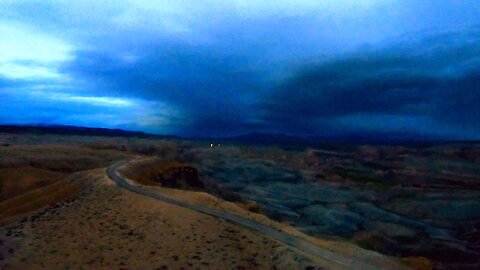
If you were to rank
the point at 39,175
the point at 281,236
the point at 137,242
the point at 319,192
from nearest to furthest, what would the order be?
the point at 137,242
the point at 281,236
the point at 39,175
the point at 319,192

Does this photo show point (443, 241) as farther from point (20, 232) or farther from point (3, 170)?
point (3, 170)

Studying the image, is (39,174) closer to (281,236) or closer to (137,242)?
(137,242)

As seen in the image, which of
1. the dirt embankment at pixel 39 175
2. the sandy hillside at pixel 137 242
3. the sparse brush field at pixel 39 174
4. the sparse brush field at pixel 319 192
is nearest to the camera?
the sandy hillside at pixel 137 242

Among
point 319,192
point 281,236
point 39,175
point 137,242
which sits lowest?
point 319,192

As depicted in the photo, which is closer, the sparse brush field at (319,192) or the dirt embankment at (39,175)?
the dirt embankment at (39,175)

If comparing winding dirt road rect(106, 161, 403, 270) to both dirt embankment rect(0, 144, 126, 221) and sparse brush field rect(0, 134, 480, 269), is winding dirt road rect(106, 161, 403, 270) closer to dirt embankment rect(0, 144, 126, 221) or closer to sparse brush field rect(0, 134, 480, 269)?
sparse brush field rect(0, 134, 480, 269)

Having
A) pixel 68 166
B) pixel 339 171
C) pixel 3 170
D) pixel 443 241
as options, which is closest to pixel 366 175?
pixel 339 171

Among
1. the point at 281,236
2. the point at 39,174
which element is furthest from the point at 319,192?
the point at 281,236

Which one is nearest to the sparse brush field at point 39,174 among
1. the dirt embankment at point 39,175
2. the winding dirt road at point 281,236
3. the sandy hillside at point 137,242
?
the dirt embankment at point 39,175

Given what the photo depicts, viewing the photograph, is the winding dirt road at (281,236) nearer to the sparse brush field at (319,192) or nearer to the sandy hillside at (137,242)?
the sandy hillside at (137,242)

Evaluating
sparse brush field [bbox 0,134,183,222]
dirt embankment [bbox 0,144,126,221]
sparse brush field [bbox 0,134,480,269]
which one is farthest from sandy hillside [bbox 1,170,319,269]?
sparse brush field [bbox 0,134,183,222]

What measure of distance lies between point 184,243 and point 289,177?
272 feet

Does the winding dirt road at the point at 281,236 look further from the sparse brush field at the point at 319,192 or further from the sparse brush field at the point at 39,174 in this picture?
the sparse brush field at the point at 39,174

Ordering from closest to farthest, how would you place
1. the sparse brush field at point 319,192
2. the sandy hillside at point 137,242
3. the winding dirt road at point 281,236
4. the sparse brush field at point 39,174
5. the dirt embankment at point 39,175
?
1. the sandy hillside at point 137,242
2. the winding dirt road at point 281,236
3. the dirt embankment at point 39,175
4. the sparse brush field at point 39,174
5. the sparse brush field at point 319,192
